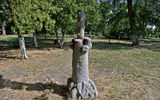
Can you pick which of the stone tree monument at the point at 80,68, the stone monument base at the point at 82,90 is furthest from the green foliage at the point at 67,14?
the stone monument base at the point at 82,90

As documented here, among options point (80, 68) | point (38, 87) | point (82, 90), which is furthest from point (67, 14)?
point (82, 90)

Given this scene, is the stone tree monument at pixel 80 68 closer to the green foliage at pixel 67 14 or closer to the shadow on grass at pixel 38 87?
the shadow on grass at pixel 38 87

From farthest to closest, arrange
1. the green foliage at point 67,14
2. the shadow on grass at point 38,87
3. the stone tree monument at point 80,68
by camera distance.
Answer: the green foliage at point 67,14 < the shadow on grass at point 38,87 < the stone tree monument at point 80,68

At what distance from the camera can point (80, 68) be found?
297 cm

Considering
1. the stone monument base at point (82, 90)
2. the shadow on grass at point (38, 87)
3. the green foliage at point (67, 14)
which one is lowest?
the shadow on grass at point (38, 87)

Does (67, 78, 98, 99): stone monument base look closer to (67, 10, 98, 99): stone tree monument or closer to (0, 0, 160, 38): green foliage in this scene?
(67, 10, 98, 99): stone tree monument

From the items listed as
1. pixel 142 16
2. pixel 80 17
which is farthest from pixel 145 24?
pixel 80 17

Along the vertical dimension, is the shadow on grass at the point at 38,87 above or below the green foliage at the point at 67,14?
below

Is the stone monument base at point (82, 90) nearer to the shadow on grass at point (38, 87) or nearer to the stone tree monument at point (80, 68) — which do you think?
the stone tree monument at point (80, 68)

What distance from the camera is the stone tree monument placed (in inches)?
111

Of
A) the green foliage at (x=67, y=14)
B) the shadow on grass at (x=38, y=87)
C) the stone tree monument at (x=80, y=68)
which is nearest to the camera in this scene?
the stone tree monument at (x=80, y=68)

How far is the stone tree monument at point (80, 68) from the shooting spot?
282cm

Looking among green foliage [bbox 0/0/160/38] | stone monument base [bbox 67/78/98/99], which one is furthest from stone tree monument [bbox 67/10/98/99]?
green foliage [bbox 0/0/160/38]

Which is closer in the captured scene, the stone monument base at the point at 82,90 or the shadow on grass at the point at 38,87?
the stone monument base at the point at 82,90
